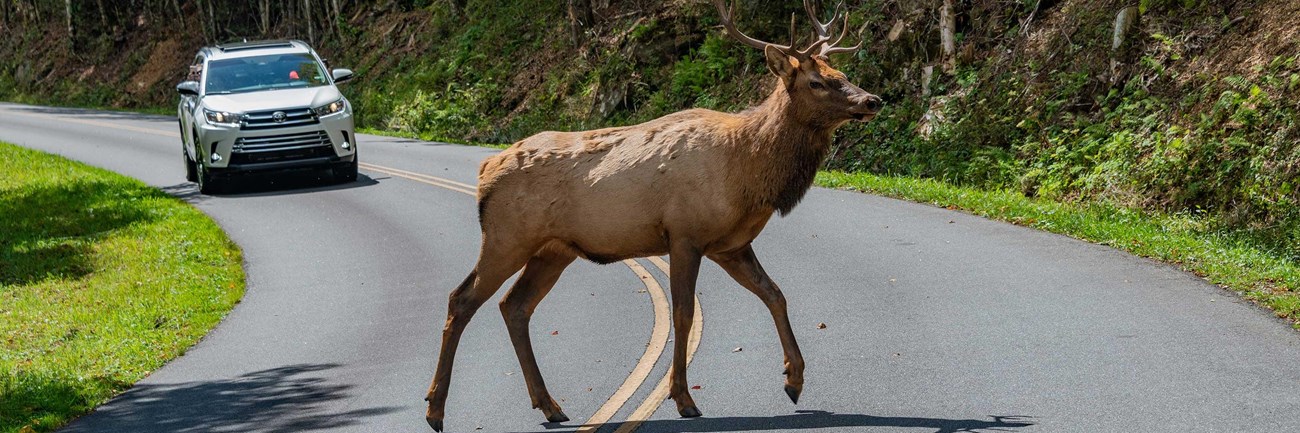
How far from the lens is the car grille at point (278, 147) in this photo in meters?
19.6

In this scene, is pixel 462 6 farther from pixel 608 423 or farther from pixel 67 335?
pixel 608 423

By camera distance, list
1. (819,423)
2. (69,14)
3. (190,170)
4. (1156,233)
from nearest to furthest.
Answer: (819,423) < (1156,233) < (190,170) < (69,14)

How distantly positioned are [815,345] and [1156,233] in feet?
18.3

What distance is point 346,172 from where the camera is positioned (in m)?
20.9

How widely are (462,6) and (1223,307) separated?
29.1 meters

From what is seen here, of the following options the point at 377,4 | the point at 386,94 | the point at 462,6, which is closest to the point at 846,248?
the point at 386,94

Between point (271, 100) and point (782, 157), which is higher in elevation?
point (782, 157)

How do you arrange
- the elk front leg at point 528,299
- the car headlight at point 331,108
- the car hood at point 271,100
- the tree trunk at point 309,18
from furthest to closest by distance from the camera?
the tree trunk at point 309,18 → the car headlight at point 331,108 → the car hood at point 271,100 → the elk front leg at point 528,299

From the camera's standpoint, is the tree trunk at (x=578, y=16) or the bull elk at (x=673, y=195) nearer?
the bull elk at (x=673, y=195)

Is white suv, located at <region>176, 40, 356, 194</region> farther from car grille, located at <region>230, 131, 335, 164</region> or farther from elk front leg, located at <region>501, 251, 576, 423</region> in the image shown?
elk front leg, located at <region>501, 251, 576, 423</region>

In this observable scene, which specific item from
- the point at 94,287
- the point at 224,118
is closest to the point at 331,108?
the point at 224,118

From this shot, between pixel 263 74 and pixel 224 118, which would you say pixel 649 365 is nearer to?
pixel 224 118

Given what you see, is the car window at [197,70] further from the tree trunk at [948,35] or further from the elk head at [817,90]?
the elk head at [817,90]

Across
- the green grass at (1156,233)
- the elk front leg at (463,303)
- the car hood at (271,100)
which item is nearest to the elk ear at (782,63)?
the elk front leg at (463,303)
